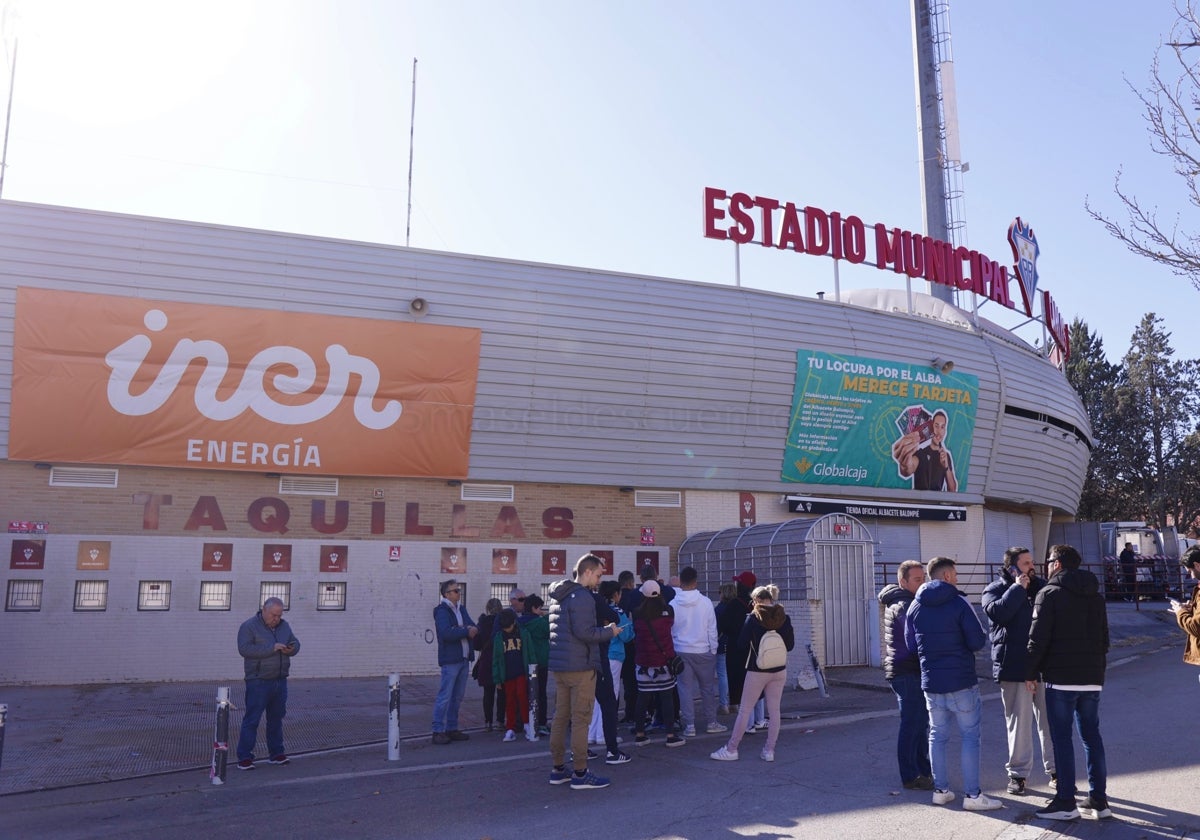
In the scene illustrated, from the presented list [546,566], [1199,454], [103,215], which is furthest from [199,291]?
[1199,454]

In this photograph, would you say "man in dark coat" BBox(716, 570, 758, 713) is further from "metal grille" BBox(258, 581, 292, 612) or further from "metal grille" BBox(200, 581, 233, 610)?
"metal grille" BBox(200, 581, 233, 610)

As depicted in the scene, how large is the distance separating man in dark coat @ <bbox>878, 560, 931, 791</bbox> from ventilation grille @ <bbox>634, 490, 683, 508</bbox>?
44.9 feet

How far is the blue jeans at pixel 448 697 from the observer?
12.0 metres

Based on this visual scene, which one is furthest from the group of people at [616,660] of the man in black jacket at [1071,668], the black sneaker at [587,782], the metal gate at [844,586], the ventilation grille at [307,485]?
the ventilation grille at [307,485]

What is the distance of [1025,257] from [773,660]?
26382 millimetres

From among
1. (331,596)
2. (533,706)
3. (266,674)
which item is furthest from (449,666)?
(331,596)

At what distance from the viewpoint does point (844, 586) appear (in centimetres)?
1780

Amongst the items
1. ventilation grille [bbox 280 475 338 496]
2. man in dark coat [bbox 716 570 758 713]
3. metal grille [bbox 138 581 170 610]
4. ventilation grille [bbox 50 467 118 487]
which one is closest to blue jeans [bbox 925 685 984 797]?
man in dark coat [bbox 716 570 758 713]

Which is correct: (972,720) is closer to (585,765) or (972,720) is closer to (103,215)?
(585,765)

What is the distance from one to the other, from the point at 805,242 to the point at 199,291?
14915mm

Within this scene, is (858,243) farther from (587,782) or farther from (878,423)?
(587,782)

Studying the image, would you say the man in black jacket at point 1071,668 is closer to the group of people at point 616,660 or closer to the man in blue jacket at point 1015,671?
the man in blue jacket at point 1015,671

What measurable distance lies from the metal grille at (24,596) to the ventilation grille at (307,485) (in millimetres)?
4514

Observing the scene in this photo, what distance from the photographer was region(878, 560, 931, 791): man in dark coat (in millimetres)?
8344
